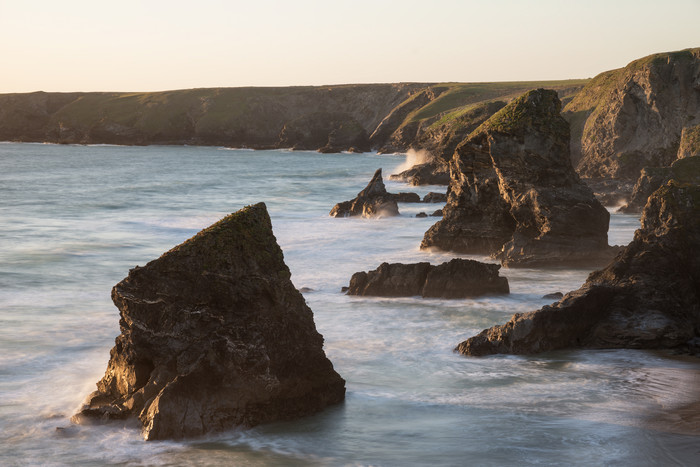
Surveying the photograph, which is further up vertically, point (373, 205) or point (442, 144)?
point (442, 144)

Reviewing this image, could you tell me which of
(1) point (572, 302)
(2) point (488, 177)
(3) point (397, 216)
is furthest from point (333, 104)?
(1) point (572, 302)

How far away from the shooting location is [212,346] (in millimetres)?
11859

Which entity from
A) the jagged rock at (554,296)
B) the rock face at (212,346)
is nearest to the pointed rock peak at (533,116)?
the jagged rock at (554,296)

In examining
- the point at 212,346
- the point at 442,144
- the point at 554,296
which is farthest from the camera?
the point at 442,144

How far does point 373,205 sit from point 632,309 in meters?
27.0

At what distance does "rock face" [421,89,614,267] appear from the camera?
25719 mm

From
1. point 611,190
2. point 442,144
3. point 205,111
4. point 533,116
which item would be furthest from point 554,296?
point 205,111

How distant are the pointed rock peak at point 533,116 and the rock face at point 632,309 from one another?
1007 centimetres

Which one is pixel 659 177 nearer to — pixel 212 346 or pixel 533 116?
pixel 533 116

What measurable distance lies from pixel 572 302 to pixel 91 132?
16952cm

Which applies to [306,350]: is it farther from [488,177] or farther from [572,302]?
[488,177]

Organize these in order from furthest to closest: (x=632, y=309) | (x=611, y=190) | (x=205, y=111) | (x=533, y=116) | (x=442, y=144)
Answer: (x=205, y=111) → (x=442, y=144) → (x=611, y=190) → (x=533, y=116) → (x=632, y=309)

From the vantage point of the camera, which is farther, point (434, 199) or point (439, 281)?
point (434, 199)

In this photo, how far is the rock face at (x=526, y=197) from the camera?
84.4ft
